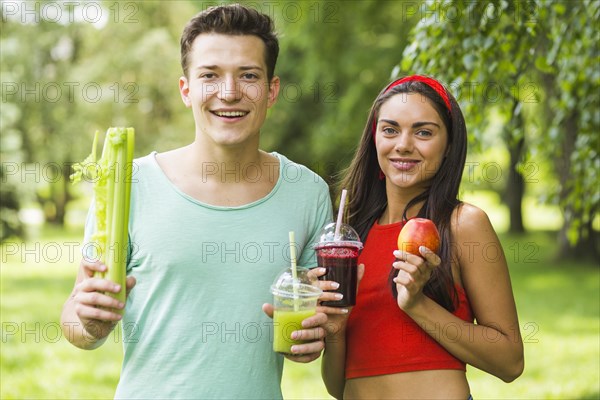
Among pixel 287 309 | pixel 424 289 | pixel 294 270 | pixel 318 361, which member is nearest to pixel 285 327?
pixel 287 309

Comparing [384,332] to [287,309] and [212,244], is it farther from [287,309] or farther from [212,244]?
[212,244]

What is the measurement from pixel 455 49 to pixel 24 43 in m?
23.6

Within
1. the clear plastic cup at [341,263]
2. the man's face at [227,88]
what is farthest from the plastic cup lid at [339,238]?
the man's face at [227,88]

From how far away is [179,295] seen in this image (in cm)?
291

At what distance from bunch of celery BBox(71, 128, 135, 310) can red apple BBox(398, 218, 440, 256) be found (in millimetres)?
1063

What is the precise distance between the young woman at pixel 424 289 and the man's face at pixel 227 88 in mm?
602

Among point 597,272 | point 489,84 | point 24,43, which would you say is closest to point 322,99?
point 597,272

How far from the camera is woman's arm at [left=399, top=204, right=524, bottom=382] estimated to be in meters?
3.00

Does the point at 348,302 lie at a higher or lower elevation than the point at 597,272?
higher

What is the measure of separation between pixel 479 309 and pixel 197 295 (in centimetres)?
115

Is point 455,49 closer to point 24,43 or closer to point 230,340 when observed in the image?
Result: point 230,340

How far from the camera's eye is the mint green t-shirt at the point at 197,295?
2877 mm

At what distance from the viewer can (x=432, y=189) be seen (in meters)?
3.27

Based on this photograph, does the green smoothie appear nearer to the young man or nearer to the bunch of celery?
the young man
